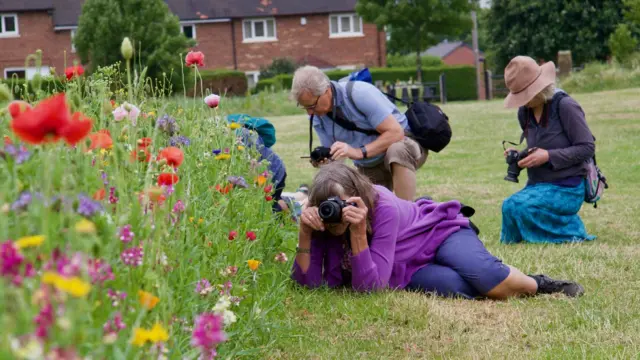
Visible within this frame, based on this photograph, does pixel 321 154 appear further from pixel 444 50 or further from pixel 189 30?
pixel 444 50

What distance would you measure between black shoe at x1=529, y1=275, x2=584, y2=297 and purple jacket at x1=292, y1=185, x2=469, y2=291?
469mm

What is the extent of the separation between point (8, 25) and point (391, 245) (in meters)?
41.6

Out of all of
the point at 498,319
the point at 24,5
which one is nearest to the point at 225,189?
the point at 498,319

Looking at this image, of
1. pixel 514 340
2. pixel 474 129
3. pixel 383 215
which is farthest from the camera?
pixel 474 129

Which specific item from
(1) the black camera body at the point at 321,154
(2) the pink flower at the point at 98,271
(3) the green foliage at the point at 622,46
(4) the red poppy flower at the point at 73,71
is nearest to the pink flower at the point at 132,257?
(2) the pink flower at the point at 98,271

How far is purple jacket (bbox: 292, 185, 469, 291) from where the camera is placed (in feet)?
14.9

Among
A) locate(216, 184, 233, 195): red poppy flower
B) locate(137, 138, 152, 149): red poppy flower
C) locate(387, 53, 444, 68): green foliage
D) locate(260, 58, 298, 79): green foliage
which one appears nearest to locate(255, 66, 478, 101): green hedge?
locate(260, 58, 298, 79): green foliage

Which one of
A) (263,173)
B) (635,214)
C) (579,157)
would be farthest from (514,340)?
(635,214)

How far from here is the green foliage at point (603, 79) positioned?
2881cm

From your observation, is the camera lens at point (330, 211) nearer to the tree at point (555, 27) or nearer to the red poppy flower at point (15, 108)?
the red poppy flower at point (15, 108)

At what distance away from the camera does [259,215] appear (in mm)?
4668

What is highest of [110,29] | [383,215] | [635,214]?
[110,29]

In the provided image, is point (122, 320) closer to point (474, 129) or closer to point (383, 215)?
point (383, 215)

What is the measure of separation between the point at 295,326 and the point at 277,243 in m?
0.99
